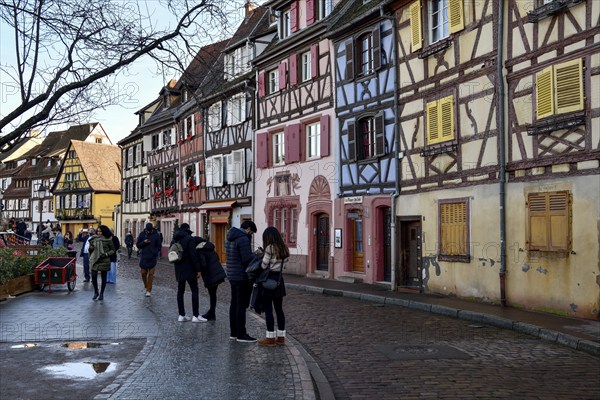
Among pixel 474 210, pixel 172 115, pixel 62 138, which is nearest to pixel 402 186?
pixel 474 210

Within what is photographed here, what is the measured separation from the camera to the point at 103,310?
1377 cm

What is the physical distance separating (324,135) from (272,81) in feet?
18.2

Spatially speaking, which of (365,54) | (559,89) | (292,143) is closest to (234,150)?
(292,143)

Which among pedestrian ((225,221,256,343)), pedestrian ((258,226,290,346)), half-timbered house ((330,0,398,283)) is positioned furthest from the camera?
half-timbered house ((330,0,398,283))

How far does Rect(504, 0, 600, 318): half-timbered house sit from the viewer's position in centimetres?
1262

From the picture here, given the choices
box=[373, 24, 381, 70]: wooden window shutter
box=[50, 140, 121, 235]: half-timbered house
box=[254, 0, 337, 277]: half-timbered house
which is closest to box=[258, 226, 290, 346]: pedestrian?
box=[373, 24, 381, 70]: wooden window shutter

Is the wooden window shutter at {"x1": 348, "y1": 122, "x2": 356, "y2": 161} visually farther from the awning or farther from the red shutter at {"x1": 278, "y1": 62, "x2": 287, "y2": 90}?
the awning

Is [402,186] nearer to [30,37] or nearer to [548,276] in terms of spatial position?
[548,276]

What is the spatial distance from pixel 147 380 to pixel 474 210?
10500mm

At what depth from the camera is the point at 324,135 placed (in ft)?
77.4

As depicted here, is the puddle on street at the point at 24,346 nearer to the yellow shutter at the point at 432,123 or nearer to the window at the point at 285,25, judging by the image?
the yellow shutter at the point at 432,123

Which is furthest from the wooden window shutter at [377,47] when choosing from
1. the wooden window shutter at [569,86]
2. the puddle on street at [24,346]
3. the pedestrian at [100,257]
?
the puddle on street at [24,346]

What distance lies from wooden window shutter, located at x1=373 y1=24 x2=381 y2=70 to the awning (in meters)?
12.2

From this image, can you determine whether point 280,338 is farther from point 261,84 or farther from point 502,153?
point 261,84
